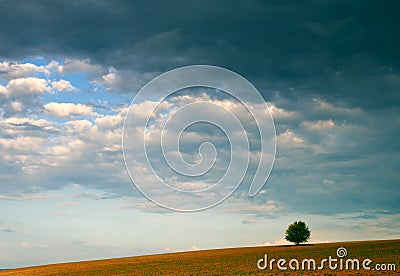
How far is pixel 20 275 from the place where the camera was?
89750 mm

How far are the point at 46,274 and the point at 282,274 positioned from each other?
160ft

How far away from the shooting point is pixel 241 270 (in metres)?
63.5

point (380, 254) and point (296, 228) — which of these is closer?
point (380, 254)

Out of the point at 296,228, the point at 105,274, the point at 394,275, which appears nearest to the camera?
the point at 394,275

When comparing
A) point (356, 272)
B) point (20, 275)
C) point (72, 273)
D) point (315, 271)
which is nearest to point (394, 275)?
point (356, 272)

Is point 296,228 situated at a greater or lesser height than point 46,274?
greater

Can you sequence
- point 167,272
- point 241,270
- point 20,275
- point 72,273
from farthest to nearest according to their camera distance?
point 20,275, point 72,273, point 167,272, point 241,270

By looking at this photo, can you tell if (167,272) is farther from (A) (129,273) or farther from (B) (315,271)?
(B) (315,271)

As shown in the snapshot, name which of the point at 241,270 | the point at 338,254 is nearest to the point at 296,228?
the point at 338,254

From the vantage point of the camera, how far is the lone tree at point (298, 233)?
4330 inches

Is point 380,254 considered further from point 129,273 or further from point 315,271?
point 129,273

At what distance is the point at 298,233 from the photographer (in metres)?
110

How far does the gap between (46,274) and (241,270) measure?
40371 mm

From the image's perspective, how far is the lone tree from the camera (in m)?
110
